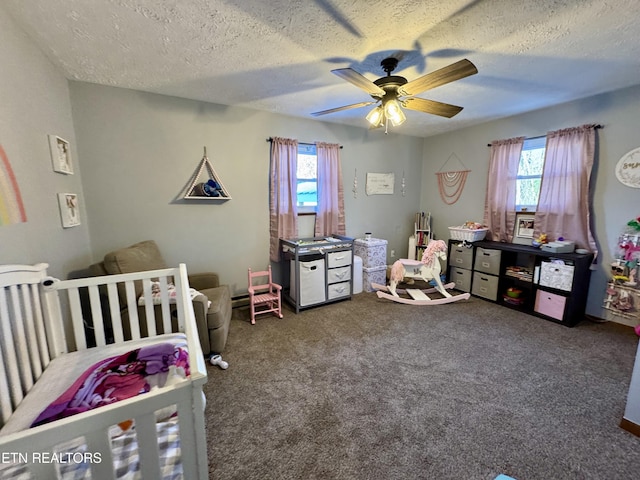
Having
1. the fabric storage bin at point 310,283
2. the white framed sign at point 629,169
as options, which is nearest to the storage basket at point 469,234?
the white framed sign at point 629,169

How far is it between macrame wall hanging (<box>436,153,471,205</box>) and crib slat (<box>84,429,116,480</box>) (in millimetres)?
4659

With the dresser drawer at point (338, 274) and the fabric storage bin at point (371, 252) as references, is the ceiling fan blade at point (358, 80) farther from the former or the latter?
the fabric storage bin at point (371, 252)

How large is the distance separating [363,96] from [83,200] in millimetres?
2977

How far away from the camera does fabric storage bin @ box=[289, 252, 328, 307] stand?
3.20 metres

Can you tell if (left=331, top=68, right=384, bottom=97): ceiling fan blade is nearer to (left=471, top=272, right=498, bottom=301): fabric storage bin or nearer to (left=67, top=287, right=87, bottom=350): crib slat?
(left=67, top=287, right=87, bottom=350): crib slat

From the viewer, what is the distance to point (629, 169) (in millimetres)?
2678

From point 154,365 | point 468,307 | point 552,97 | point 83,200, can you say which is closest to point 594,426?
point 468,307

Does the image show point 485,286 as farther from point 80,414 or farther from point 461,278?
point 80,414

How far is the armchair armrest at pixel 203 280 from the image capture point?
2887 mm

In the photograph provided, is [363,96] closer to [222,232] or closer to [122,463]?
[222,232]

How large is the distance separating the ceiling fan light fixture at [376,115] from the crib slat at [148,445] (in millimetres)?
2298

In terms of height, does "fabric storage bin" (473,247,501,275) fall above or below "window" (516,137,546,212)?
below

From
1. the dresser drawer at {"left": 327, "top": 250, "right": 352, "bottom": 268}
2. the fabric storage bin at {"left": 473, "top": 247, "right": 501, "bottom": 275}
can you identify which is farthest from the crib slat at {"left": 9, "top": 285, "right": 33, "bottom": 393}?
the fabric storage bin at {"left": 473, "top": 247, "right": 501, "bottom": 275}

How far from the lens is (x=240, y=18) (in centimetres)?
160
